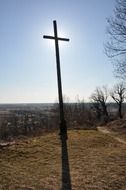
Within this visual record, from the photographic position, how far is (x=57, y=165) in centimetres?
874

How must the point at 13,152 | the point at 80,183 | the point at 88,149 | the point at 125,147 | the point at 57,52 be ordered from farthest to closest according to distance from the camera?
the point at 57,52
the point at 125,147
the point at 88,149
the point at 13,152
the point at 80,183

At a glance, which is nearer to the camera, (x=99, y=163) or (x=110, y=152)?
(x=99, y=163)

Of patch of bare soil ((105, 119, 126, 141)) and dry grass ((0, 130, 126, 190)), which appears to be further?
patch of bare soil ((105, 119, 126, 141))

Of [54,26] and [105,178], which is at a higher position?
[54,26]

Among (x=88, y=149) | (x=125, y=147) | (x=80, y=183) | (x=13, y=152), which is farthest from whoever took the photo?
(x=125, y=147)

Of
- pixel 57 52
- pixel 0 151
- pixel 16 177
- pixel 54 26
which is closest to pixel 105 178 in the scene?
pixel 16 177

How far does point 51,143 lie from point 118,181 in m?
4.46

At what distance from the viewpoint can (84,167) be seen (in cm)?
855

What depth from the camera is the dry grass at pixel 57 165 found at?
23.3 ft

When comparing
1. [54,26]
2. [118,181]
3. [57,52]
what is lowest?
[118,181]

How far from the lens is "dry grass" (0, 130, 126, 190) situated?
7109 mm

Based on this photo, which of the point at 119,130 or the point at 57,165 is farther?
the point at 119,130

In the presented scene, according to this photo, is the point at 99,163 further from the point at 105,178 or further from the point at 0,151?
the point at 0,151

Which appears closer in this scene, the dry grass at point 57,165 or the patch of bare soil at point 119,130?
the dry grass at point 57,165
